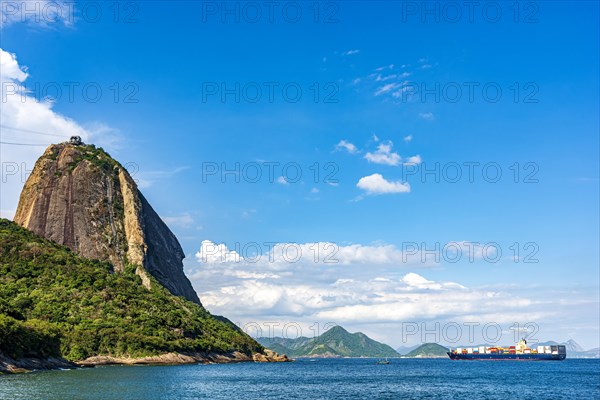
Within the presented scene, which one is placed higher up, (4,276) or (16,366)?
(4,276)

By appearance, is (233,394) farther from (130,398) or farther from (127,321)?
(127,321)

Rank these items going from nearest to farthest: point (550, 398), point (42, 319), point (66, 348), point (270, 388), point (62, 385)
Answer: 1. point (62, 385)
2. point (550, 398)
3. point (270, 388)
4. point (66, 348)
5. point (42, 319)

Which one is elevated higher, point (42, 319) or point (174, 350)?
point (42, 319)

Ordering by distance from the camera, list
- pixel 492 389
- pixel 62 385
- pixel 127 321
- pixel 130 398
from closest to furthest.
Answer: pixel 130 398, pixel 62 385, pixel 492 389, pixel 127 321

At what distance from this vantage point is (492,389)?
116m

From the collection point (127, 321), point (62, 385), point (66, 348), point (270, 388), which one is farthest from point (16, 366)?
point (127, 321)

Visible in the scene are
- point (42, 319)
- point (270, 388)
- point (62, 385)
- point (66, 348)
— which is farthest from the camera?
point (42, 319)

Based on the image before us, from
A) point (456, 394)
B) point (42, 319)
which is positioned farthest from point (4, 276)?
point (456, 394)

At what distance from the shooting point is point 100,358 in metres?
167

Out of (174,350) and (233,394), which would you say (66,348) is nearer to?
(174,350)

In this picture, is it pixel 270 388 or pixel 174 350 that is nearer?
pixel 270 388

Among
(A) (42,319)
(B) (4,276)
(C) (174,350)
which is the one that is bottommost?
(C) (174,350)

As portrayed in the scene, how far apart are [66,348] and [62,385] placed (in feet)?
260

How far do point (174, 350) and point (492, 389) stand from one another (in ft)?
386
